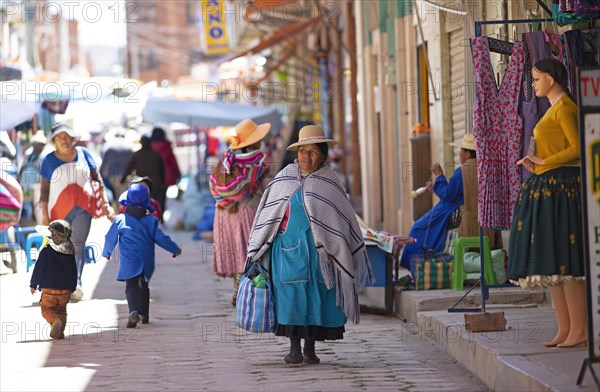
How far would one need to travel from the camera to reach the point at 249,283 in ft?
31.6

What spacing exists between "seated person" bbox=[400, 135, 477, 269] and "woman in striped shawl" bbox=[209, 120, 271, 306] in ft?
5.08

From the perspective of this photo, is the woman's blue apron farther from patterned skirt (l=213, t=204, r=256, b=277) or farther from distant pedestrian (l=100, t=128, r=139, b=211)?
distant pedestrian (l=100, t=128, r=139, b=211)

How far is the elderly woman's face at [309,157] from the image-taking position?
976cm

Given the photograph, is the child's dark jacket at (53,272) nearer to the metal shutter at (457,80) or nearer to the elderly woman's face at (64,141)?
the elderly woman's face at (64,141)

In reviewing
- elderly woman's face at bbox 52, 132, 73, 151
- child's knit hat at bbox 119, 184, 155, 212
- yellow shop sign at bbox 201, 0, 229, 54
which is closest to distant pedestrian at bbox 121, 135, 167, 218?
elderly woman's face at bbox 52, 132, 73, 151

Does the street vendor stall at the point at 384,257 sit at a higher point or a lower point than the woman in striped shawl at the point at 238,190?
lower

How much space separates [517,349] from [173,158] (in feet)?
55.7

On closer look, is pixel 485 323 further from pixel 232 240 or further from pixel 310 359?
pixel 232 240

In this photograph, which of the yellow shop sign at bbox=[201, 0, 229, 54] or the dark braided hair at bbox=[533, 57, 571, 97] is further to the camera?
the yellow shop sign at bbox=[201, 0, 229, 54]

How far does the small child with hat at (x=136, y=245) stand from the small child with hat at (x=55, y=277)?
610 millimetres

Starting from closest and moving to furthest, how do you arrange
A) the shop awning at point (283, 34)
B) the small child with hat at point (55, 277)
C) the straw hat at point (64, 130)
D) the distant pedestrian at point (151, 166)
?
the small child with hat at point (55, 277) < the straw hat at point (64, 130) < the distant pedestrian at point (151, 166) < the shop awning at point (283, 34)

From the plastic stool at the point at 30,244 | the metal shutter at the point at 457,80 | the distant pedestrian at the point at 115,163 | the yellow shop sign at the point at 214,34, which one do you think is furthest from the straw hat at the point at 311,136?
the yellow shop sign at the point at 214,34

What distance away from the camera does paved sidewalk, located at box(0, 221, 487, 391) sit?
885cm

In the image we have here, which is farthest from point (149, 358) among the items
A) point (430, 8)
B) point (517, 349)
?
point (430, 8)
